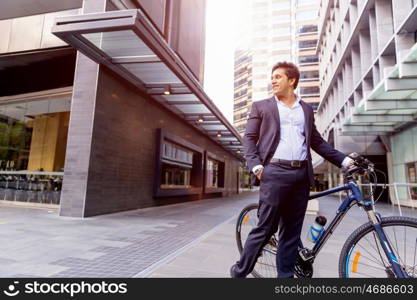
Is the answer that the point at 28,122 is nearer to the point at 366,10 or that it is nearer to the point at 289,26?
the point at 366,10

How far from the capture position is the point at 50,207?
963 centimetres

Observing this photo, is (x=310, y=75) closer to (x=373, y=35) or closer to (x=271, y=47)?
(x=271, y=47)

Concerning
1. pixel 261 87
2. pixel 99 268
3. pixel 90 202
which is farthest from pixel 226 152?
pixel 261 87

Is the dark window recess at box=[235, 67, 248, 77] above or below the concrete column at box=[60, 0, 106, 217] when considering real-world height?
above

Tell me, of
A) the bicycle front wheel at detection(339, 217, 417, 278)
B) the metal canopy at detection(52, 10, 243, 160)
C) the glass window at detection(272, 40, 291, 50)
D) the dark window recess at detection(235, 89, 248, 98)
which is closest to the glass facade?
the metal canopy at detection(52, 10, 243, 160)

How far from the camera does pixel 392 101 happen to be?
1205 cm

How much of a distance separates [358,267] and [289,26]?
7610 cm

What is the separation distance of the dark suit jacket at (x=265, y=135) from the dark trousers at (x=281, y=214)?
12 centimetres

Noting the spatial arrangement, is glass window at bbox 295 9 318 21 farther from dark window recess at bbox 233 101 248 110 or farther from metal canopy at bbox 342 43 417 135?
metal canopy at bbox 342 43 417 135

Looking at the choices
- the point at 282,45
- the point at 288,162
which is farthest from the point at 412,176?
the point at 282,45

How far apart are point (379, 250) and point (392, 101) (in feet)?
41.5

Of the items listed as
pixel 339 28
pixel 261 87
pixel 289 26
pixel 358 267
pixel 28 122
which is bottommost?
pixel 358 267

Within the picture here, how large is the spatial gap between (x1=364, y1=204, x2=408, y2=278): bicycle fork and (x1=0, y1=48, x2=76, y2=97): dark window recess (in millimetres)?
10414

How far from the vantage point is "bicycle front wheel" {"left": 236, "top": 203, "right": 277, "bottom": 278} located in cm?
273
